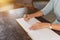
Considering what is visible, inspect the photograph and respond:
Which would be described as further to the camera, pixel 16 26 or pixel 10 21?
pixel 10 21

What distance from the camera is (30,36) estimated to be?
1.00 meters

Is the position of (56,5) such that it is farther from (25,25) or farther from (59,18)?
(25,25)

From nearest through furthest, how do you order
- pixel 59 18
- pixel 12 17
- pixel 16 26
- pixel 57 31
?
pixel 57 31
pixel 16 26
pixel 59 18
pixel 12 17

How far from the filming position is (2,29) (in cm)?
115

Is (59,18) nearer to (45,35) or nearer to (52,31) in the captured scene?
(52,31)

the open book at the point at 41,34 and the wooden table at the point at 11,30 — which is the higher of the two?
the open book at the point at 41,34

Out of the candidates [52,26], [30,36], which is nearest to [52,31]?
[52,26]

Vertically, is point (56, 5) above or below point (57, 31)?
above

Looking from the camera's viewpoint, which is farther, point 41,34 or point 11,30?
point 11,30

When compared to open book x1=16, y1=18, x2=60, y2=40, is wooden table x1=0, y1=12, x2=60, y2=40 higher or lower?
lower

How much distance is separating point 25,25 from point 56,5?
1.52ft

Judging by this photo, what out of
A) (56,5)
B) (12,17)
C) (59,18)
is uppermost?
(56,5)

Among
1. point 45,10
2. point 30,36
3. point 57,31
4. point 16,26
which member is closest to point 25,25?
point 16,26

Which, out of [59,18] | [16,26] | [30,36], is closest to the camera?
[30,36]
